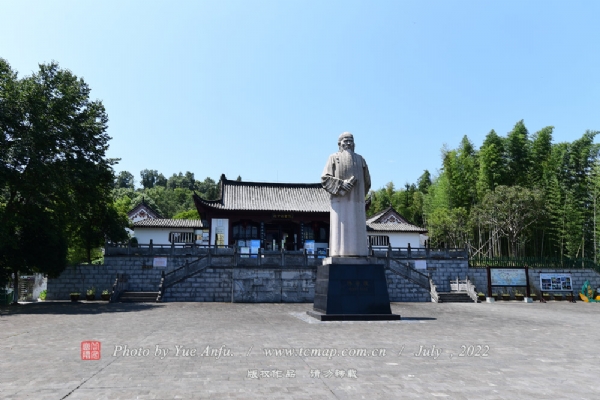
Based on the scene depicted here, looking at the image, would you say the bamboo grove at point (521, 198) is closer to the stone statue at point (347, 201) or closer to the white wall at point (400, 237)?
the white wall at point (400, 237)

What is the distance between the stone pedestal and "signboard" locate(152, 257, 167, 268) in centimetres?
1462

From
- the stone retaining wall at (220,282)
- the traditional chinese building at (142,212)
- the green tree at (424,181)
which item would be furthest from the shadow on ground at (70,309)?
the green tree at (424,181)

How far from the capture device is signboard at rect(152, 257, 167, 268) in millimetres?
24062

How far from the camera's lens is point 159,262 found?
24109 millimetres

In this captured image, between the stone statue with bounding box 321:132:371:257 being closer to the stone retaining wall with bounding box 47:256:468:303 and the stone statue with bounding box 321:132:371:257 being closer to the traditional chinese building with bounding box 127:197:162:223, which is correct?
the stone retaining wall with bounding box 47:256:468:303

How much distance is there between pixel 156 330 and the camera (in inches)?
399

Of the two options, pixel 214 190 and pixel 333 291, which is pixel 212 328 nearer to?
pixel 333 291

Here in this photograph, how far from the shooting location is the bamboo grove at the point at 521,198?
94.7 ft

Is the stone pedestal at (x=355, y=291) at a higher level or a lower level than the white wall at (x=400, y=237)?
lower

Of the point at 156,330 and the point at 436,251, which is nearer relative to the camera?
the point at 156,330

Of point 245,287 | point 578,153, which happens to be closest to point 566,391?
point 245,287

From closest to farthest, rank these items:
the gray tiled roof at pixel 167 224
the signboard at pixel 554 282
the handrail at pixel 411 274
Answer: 1. the handrail at pixel 411 274
2. the signboard at pixel 554 282
3. the gray tiled roof at pixel 167 224

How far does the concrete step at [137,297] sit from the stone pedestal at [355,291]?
11.9 metres

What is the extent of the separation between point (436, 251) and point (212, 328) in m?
19.0
